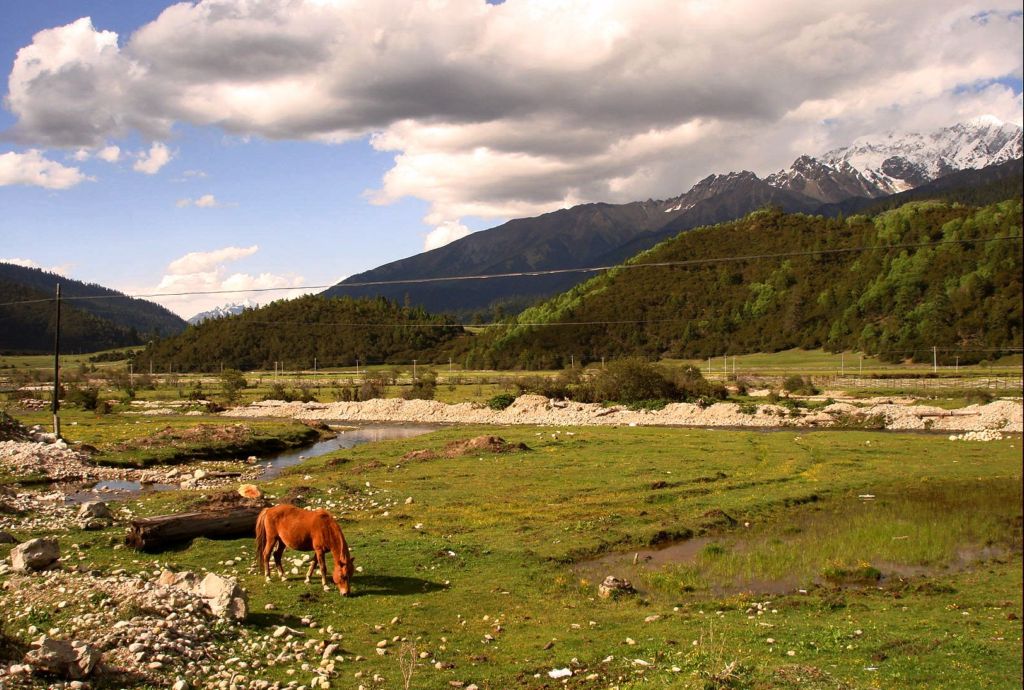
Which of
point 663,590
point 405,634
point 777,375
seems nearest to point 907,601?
point 663,590

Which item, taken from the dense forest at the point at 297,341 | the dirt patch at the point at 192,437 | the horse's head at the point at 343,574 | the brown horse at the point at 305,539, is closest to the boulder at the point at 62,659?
the horse's head at the point at 343,574

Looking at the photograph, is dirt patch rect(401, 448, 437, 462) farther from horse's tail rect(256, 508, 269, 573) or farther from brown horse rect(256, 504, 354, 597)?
brown horse rect(256, 504, 354, 597)

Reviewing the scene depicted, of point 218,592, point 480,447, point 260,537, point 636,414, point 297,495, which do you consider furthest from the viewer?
point 636,414

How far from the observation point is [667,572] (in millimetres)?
17781

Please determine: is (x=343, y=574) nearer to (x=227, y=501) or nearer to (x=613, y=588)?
(x=613, y=588)

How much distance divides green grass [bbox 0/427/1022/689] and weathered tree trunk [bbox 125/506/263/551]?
597 millimetres

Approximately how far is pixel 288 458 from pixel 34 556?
3323 cm

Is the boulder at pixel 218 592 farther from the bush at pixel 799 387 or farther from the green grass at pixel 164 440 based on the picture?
the bush at pixel 799 387

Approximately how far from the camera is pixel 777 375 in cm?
8481

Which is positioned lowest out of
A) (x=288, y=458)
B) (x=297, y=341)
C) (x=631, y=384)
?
(x=288, y=458)

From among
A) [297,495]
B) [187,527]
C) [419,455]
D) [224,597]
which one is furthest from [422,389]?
[224,597]

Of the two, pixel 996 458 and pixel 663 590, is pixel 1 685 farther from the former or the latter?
pixel 996 458

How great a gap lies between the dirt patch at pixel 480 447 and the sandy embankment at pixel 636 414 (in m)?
21.0

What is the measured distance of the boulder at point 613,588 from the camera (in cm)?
1559
